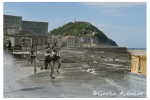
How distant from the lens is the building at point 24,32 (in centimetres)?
1448

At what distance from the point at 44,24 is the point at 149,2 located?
13.1 ft

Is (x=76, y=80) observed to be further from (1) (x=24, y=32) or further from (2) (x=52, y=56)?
(1) (x=24, y=32)

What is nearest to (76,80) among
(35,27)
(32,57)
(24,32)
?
(32,57)

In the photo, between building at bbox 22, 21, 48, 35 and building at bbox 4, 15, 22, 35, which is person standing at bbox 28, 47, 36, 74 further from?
building at bbox 4, 15, 22, 35

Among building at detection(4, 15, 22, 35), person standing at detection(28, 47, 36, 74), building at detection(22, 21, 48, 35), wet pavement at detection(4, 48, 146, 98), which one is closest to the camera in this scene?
wet pavement at detection(4, 48, 146, 98)

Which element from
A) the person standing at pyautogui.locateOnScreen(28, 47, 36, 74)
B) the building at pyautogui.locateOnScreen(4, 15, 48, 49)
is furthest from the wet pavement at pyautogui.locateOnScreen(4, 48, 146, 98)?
the building at pyautogui.locateOnScreen(4, 15, 48, 49)

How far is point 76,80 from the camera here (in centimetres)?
1373

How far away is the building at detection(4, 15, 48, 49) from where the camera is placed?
47.5 ft

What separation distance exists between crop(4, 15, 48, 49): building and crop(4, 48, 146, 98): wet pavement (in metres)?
0.72

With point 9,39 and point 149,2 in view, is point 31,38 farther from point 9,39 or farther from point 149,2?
point 149,2

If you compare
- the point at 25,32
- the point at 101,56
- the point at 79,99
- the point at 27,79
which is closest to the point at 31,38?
the point at 25,32

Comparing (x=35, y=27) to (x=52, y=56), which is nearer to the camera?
(x=52, y=56)

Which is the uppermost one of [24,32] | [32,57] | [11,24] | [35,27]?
[11,24]

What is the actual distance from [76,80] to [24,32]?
334 cm
